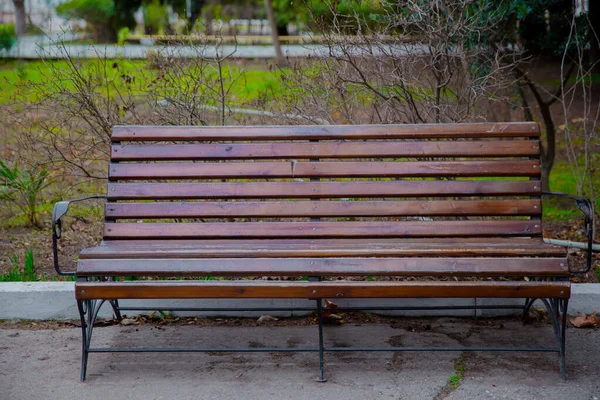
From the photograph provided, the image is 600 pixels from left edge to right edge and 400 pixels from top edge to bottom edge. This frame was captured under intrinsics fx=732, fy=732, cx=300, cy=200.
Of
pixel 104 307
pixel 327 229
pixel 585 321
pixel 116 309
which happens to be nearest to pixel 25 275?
pixel 104 307

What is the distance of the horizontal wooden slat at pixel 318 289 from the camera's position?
342 cm

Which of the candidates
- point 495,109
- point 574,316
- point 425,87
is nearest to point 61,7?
point 495,109

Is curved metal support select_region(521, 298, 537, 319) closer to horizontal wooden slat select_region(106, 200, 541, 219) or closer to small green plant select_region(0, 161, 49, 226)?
horizontal wooden slat select_region(106, 200, 541, 219)

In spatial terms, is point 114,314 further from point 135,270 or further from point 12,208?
point 12,208

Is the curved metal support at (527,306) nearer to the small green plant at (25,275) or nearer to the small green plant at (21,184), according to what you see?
the small green plant at (25,275)

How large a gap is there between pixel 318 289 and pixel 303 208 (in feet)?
2.25

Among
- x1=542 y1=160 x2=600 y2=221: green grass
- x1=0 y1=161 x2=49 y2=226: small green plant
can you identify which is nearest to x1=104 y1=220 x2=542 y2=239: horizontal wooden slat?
x1=0 y1=161 x2=49 y2=226: small green plant

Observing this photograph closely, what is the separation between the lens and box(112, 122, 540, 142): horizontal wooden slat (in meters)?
4.02

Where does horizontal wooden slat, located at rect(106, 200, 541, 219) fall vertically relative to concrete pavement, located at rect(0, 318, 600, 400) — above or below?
above

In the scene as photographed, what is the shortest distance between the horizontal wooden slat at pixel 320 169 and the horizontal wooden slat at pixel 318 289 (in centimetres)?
79

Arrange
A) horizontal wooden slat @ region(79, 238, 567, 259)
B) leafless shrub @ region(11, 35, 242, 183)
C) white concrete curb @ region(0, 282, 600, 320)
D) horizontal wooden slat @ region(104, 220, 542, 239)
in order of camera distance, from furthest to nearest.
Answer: leafless shrub @ region(11, 35, 242, 183)
white concrete curb @ region(0, 282, 600, 320)
horizontal wooden slat @ region(104, 220, 542, 239)
horizontal wooden slat @ region(79, 238, 567, 259)

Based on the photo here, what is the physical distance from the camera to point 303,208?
13.2 ft

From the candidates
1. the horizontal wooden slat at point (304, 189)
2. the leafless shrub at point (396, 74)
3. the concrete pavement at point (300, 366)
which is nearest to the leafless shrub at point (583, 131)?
the leafless shrub at point (396, 74)

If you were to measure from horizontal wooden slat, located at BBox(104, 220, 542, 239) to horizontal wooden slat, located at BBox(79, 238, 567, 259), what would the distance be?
40mm
